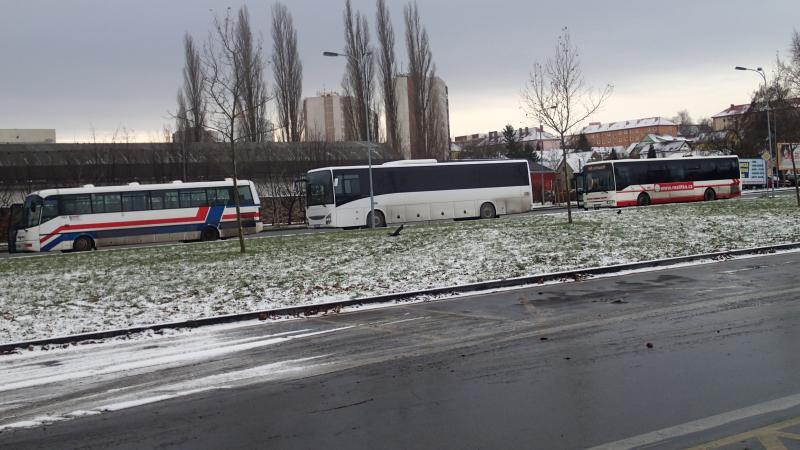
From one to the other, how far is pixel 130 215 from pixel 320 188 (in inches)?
359

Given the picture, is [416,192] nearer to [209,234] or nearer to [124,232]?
[209,234]

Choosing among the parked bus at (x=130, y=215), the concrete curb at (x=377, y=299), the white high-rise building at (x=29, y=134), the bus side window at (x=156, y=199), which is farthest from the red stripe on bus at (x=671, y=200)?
the white high-rise building at (x=29, y=134)

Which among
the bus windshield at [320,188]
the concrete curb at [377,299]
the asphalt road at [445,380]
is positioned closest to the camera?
the asphalt road at [445,380]

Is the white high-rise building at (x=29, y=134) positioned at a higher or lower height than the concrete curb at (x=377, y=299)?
higher

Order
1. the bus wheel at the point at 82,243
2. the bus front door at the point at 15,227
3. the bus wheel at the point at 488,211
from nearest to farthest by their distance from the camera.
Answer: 1. the bus wheel at the point at 82,243
2. the bus front door at the point at 15,227
3. the bus wheel at the point at 488,211

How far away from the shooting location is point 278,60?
2180 inches

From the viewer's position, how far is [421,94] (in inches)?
2265

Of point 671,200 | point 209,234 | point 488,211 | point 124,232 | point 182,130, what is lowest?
point 209,234

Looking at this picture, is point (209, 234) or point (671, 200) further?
point (671, 200)

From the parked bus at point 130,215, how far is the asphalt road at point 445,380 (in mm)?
23709

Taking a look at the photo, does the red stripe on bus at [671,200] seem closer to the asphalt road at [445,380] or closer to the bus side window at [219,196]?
the bus side window at [219,196]

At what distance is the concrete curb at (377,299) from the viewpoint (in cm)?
1101

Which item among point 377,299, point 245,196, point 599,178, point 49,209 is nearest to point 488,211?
point 599,178

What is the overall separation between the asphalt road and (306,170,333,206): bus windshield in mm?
23129
